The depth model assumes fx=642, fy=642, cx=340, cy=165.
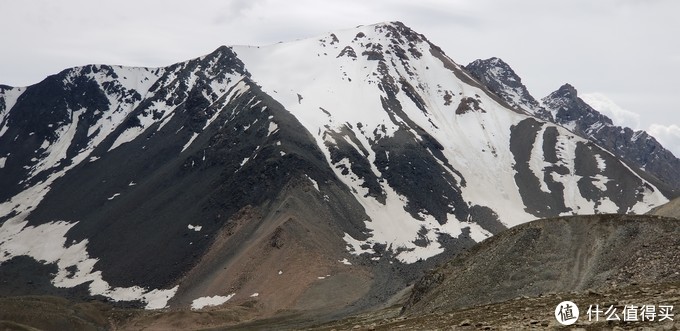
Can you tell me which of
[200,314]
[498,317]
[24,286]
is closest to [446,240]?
[200,314]

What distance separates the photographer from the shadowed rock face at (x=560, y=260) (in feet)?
169

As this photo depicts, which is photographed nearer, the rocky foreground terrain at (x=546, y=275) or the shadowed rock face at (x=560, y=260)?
the rocky foreground terrain at (x=546, y=275)

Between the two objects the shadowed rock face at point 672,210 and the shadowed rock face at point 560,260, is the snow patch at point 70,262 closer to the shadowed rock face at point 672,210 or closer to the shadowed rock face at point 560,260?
the shadowed rock face at point 560,260

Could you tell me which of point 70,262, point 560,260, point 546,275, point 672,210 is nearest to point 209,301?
point 70,262

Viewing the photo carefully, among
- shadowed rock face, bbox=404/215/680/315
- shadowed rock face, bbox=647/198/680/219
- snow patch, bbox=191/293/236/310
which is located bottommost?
snow patch, bbox=191/293/236/310

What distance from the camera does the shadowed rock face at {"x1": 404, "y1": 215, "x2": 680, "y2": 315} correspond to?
51375 mm

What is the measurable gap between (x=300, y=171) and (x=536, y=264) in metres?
124

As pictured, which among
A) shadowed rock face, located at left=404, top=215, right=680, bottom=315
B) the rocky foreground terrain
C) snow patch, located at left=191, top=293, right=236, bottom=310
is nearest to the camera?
the rocky foreground terrain

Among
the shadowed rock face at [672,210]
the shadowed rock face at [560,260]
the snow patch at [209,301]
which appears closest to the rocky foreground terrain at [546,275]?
the shadowed rock face at [560,260]

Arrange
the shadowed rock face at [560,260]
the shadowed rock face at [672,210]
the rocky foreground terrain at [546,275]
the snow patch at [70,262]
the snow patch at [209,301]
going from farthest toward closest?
the snow patch at [70,262] < the snow patch at [209,301] < the shadowed rock face at [672,210] < the shadowed rock face at [560,260] < the rocky foreground terrain at [546,275]

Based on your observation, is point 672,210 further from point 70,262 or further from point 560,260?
point 70,262

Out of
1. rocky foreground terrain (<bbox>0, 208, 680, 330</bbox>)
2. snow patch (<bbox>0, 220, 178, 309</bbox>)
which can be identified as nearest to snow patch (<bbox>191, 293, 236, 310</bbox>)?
snow patch (<bbox>0, 220, 178, 309</bbox>)

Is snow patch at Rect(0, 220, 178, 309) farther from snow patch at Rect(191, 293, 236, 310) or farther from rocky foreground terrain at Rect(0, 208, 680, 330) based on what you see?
rocky foreground terrain at Rect(0, 208, 680, 330)

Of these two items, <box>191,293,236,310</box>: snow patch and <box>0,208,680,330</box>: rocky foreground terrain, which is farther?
<box>191,293,236,310</box>: snow patch
